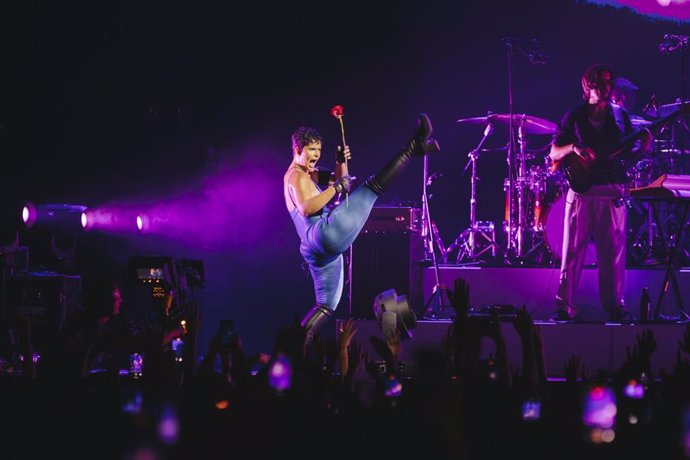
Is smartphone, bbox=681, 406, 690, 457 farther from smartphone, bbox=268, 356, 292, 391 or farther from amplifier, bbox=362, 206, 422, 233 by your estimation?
amplifier, bbox=362, 206, 422, 233

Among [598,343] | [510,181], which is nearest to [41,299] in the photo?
[510,181]

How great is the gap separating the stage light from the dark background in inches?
29.9

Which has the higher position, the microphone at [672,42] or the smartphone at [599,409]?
the microphone at [672,42]

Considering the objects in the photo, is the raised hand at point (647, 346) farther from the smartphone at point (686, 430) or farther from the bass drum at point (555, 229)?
the bass drum at point (555, 229)

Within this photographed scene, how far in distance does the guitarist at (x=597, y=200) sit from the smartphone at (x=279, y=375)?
5129 millimetres

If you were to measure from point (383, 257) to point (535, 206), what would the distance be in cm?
257

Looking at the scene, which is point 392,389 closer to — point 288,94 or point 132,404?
point 132,404

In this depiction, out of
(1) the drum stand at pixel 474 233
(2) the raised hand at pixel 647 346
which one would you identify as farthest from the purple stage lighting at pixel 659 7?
(2) the raised hand at pixel 647 346

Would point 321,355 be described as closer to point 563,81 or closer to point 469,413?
point 469,413

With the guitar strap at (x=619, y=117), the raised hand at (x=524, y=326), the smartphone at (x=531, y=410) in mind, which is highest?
the guitar strap at (x=619, y=117)

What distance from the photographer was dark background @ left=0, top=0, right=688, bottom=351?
10.3m

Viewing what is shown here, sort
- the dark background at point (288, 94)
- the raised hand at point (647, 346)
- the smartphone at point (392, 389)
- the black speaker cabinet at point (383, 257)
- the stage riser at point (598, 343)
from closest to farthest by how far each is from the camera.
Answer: the smartphone at point (392, 389)
the raised hand at point (647, 346)
the stage riser at point (598, 343)
the black speaker cabinet at point (383, 257)
the dark background at point (288, 94)

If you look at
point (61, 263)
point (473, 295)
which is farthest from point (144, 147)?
point (473, 295)

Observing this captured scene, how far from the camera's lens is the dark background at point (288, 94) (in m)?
10.3
